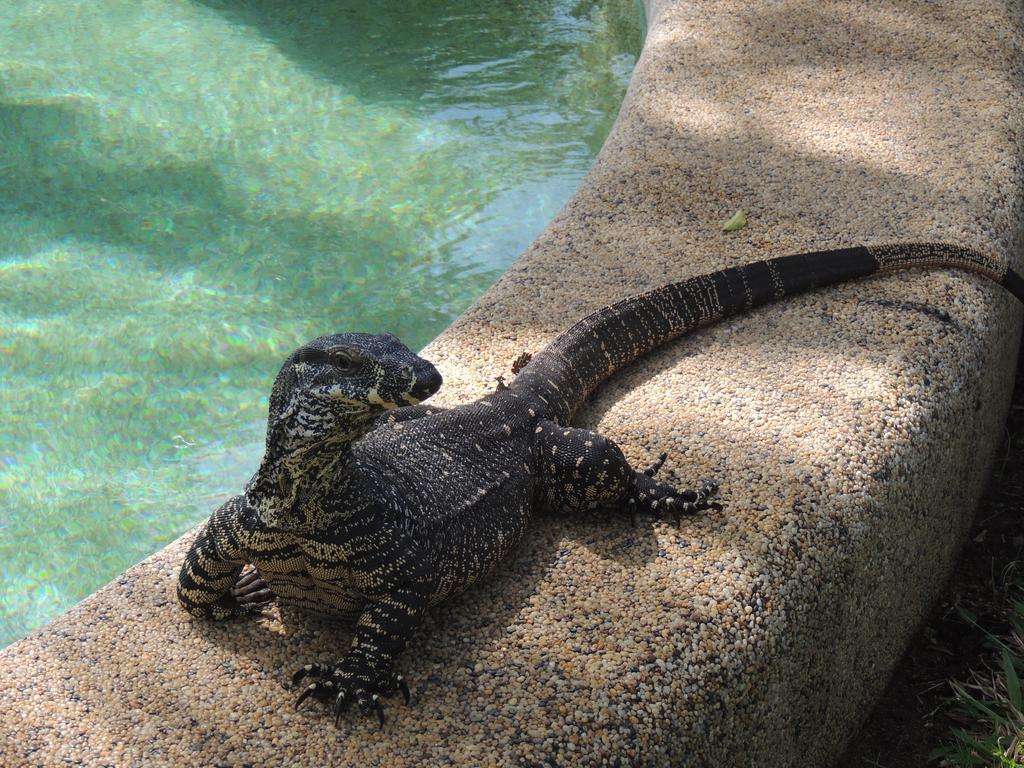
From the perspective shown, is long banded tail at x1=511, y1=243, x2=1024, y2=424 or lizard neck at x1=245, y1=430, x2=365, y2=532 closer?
lizard neck at x1=245, y1=430, x2=365, y2=532

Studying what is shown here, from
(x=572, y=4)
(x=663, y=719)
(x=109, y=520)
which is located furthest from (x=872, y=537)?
(x=572, y=4)

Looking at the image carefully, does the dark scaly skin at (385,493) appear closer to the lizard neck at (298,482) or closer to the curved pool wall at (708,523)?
the lizard neck at (298,482)

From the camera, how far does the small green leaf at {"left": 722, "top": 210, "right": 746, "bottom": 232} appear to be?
517cm

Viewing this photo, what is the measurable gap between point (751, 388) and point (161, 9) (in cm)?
850

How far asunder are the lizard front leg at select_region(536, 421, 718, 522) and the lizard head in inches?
41.0

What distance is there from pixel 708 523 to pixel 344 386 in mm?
1527

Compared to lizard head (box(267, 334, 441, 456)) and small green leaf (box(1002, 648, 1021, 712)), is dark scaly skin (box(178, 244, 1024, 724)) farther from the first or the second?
small green leaf (box(1002, 648, 1021, 712))

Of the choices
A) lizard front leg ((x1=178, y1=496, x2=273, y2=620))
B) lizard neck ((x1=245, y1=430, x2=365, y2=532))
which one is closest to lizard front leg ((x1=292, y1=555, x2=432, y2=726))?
lizard neck ((x1=245, y1=430, x2=365, y2=532))

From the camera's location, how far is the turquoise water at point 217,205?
5746mm

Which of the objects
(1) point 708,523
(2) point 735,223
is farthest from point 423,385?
(2) point 735,223

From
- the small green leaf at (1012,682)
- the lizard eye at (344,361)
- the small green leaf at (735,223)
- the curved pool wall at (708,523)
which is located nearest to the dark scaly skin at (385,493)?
the lizard eye at (344,361)

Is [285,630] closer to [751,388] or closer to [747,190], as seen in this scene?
[751,388]

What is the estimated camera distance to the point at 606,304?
4.73 meters

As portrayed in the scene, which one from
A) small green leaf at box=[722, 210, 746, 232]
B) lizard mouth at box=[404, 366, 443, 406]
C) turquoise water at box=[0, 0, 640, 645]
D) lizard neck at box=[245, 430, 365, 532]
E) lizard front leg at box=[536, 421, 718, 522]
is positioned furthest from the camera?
turquoise water at box=[0, 0, 640, 645]
